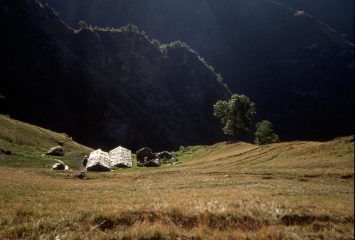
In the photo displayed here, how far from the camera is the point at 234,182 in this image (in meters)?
34.0

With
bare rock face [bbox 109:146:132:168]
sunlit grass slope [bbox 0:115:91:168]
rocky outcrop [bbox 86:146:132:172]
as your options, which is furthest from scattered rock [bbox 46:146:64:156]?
bare rock face [bbox 109:146:132:168]

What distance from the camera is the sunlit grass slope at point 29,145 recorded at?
5699cm

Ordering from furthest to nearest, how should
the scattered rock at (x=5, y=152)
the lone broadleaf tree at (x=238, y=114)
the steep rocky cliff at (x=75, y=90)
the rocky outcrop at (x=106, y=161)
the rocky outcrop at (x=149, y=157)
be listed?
the steep rocky cliff at (x=75, y=90) < the lone broadleaf tree at (x=238, y=114) < the rocky outcrop at (x=149, y=157) < the rocky outcrop at (x=106, y=161) < the scattered rock at (x=5, y=152)

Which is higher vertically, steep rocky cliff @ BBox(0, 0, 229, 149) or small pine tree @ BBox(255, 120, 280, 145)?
steep rocky cliff @ BBox(0, 0, 229, 149)

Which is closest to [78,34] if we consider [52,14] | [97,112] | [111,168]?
[52,14]

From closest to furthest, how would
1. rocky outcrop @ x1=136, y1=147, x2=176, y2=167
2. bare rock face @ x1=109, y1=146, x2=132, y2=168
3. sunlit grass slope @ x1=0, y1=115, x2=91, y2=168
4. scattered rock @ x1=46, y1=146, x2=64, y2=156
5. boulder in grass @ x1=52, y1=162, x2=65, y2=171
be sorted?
boulder in grass @ x1=52, y1=162, x2=65, y2=171 < sunlit grass slope @ x1=0, y1=115, x2=91, y2=168 < bare rock face @ x1=109, y1=146, x2=132, y2=168 < scattered rock @ x1=46, y1=146, x2=64, y2=156 < rocky outcrop @ x1=136, y1=147, x2=176, y2=167

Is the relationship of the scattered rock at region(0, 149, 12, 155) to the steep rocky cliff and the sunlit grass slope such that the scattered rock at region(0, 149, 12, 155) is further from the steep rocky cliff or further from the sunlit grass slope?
the steep rocky cliff

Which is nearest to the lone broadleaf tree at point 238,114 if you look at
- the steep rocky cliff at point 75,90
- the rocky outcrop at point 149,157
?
the rocky outcrop at point 149,157

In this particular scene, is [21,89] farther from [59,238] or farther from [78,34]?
[59,238]

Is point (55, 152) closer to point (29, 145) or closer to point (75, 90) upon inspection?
point (29, 145)

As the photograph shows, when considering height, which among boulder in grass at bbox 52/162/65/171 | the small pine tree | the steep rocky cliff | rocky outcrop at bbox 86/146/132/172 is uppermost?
the steep rocky cliff

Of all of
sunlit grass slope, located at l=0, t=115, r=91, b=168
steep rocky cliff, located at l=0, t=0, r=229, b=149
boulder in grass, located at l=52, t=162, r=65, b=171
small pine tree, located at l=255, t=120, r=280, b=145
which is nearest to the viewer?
boulder in grass, located at l=52, t=162, r=65, b=171

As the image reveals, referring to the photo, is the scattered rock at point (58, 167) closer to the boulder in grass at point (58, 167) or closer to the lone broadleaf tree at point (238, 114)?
the boulder in grass at point (58, 167)

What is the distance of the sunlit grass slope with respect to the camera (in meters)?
57.0
